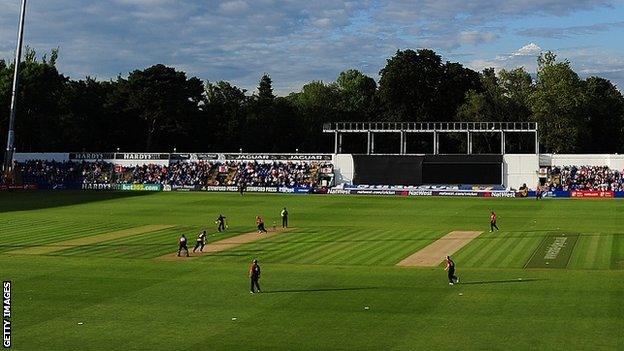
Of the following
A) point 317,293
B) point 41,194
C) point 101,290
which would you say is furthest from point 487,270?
point 41,194

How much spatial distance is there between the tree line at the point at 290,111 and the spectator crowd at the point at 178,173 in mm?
13986

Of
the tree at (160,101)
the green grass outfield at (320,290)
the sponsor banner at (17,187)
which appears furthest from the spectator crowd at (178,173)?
the green grass outfield at (320,290)

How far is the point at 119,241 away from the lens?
5125 centimetres

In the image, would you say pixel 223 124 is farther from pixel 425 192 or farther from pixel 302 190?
pixel 425 192

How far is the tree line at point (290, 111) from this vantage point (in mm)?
122125

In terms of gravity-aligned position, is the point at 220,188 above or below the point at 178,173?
below

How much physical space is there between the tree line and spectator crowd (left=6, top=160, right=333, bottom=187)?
13986mm

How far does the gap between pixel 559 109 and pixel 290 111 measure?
4412 cm

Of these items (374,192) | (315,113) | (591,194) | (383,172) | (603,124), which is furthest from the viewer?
(315,113)

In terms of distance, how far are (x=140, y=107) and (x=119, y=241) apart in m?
83.4

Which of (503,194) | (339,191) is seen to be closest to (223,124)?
(339,191)

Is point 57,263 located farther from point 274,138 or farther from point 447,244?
point 274,138

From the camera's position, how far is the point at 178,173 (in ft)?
358

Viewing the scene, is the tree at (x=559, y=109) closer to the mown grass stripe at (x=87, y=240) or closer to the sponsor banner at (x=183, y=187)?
the sponsor banner at (x=183, y=187)
